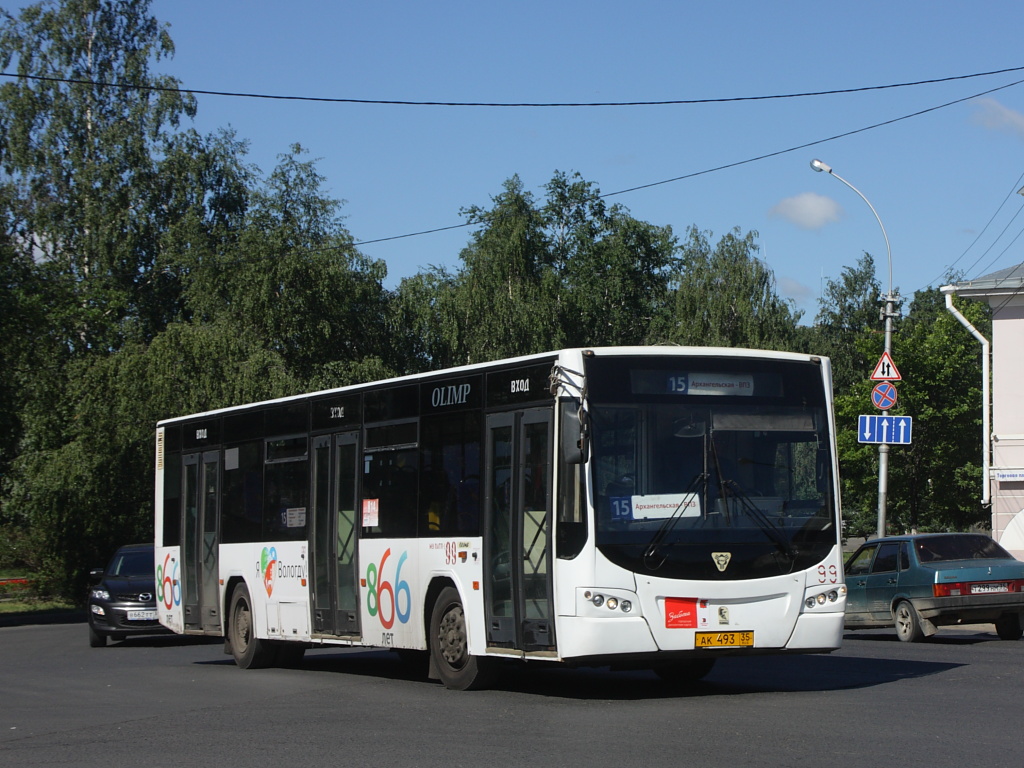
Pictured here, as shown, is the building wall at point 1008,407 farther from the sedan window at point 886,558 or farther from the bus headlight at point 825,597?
the bus headlight at point 825,597

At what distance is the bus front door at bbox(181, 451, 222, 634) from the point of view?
1894 centimetres

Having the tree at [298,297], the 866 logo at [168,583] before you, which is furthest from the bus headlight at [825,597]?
the tree at [298,297]

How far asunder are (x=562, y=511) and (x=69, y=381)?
30438 mm

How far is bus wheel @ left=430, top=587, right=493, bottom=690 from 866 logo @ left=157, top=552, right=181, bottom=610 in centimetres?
716

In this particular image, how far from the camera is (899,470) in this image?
5681cm

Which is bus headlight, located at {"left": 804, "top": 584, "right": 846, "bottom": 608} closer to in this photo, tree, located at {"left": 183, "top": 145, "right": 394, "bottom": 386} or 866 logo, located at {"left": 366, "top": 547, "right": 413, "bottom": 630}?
866 logo, located at {"left": 366, "top": 547, "right": 413, "bottom": 630}

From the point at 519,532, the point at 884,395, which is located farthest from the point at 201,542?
the point at 884,395

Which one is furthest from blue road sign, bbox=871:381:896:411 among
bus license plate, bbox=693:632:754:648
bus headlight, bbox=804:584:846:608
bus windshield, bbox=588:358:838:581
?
bus license plate, bbox=693:632:754:648

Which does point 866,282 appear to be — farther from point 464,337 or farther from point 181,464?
point 181,464

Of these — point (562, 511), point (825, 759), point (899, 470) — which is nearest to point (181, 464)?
point (562, 511)

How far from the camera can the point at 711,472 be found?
11914mm

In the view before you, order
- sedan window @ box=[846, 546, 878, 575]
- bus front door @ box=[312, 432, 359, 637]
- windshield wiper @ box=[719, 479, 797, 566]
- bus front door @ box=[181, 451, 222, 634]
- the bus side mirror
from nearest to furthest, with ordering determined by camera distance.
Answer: the bus side mirror < windshield wiper @ box=[719, 479, 797, 566] < bus front door @ box=[312, 432, 359, 637] < bus front door @ box=[181, 451, 222, 634] < sedan window @ box=[846, 546, 878, 575]

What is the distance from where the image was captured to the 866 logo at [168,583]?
1992 cm

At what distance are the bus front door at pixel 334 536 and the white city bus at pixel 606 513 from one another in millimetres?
422
